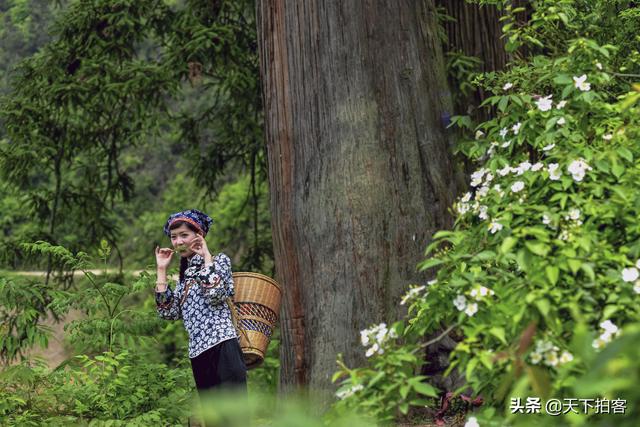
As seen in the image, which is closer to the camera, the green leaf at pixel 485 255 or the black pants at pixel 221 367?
the green leaf at pixel 485 255

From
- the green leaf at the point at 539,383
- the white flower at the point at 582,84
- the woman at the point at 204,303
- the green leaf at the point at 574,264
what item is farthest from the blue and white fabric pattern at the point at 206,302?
the green leaf at the point at 539,383

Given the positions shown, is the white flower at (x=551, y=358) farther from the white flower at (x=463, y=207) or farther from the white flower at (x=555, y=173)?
the white flower at (x=463, y=207)

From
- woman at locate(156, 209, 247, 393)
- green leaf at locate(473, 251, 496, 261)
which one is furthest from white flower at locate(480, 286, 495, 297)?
woman at locate(156, 209, 247, 393)

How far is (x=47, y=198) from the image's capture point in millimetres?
9977

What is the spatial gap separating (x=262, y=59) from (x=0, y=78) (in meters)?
20.1

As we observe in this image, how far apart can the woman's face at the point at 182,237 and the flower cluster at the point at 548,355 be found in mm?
2460

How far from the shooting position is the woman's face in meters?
5.09

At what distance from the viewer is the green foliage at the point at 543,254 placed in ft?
10.2

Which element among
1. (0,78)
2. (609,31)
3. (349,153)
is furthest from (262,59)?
(0,78)

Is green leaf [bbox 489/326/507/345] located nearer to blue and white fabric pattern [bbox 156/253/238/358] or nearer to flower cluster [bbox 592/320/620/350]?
flower cluster [bbox 592/320/620/350]

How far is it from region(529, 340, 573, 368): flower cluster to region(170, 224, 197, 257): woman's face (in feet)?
8.07

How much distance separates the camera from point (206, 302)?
5.07 metres

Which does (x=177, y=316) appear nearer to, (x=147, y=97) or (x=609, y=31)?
(x=609, y=31)

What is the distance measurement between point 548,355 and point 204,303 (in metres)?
2.41
